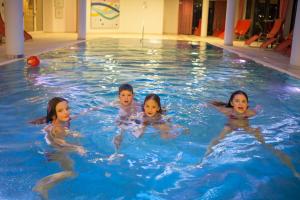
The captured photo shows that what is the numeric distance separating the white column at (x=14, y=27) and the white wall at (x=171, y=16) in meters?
25.3

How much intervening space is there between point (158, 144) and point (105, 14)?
1116 inches

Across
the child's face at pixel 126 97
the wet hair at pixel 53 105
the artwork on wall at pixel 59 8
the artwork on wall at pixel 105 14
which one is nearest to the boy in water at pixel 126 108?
the child's face at pixel 126 97

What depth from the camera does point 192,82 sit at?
9.48 meters

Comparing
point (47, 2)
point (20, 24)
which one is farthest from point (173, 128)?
point (47, 2)

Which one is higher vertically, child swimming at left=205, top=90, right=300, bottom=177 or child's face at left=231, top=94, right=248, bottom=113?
child's face at left=231, top=94, right=248, bottom=113

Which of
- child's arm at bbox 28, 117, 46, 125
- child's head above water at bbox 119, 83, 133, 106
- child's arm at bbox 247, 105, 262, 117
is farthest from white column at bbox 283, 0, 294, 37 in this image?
child's arm at bbox 28, 117, 46, 125

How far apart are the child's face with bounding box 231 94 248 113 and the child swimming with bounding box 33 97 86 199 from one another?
7.36 feet

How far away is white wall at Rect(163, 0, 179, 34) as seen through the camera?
118 ft

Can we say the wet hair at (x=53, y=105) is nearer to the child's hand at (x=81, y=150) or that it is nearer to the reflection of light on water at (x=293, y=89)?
the child's hand at (x=81, y=150)

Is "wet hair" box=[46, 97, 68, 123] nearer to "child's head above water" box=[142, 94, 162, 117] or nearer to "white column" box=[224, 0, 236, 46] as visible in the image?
"child's head above water" box=[142, 94, 162, 117]

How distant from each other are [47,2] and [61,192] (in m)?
28.0

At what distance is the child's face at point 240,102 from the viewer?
542 centimetres

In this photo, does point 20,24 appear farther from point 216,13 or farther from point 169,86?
point 216,13

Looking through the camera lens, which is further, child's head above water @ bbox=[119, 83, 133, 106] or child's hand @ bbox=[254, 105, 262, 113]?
child's hand @ bbox=[254, 105, 262, 113]
